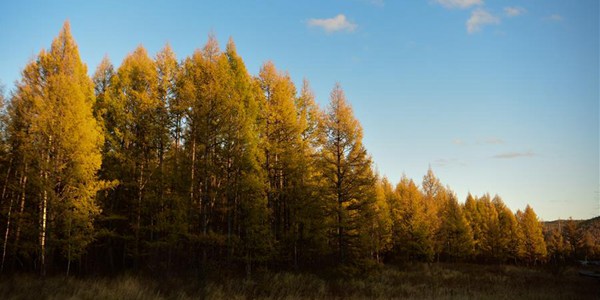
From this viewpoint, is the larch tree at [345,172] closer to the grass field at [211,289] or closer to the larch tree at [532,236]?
the grass field at [211,289]

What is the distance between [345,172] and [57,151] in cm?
1448

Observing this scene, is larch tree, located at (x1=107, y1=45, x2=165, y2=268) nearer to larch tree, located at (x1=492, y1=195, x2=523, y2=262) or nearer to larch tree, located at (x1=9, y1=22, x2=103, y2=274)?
larch tree, located at (x1=9, y1=22, x2=103, y2=274)

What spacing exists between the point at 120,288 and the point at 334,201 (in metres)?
11.8

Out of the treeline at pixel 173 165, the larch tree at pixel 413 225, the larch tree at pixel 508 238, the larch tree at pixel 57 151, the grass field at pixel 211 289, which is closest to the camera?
the grass field at pixel 211 289

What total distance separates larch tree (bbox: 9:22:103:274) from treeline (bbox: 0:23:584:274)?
6 centimetres

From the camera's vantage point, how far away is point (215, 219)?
69.8 ft

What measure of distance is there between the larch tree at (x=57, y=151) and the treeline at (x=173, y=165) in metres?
0.06

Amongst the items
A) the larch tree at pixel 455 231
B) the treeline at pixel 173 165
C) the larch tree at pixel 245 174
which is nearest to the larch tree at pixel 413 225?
the larch tree at pixel 455 231

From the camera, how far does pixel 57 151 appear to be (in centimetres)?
1482

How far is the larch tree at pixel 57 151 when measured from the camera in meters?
14.3

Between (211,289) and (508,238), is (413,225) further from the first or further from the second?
(211,289)

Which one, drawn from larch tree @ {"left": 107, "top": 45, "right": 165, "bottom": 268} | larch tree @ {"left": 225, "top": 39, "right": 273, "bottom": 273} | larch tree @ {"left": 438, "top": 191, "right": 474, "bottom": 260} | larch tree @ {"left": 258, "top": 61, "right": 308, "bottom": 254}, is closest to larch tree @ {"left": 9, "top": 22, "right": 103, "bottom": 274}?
larch tree @ {"left": 107, "top": 45, "right": 165, "bottom": 268}

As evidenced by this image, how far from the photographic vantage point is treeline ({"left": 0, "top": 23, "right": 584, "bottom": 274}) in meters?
14.8

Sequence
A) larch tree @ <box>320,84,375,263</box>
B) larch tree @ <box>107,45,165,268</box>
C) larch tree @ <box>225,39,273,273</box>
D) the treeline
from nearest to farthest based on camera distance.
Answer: the treeline → larch tree @ <box>225,39,273,273</box> → larch tree @ <box>107,45,165,268</box> → larch tree @ <box>320,84,375,263</box>
